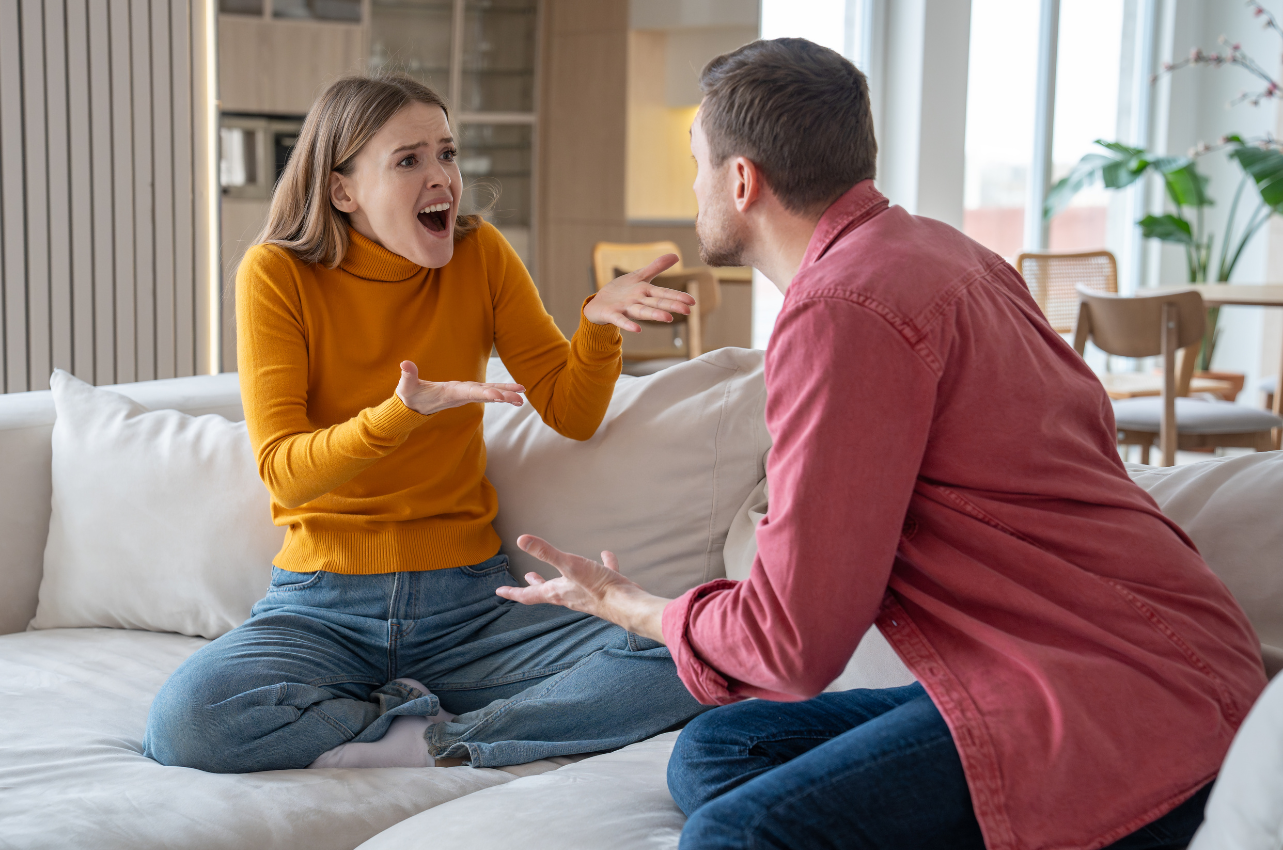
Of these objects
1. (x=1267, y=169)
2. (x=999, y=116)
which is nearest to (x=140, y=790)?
(x=1267, y=169)

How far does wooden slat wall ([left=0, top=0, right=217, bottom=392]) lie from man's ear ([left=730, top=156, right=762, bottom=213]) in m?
Answer: 2.55

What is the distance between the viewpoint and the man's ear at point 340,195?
1.73m

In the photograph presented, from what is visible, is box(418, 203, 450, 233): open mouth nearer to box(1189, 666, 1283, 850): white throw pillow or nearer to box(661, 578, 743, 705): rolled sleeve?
Result: box(661, 578, 743, 705): rolled sleeve

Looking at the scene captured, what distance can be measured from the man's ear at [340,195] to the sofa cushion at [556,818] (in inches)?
36.3

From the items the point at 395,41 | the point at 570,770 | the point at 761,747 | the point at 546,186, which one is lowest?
the point at 570,770

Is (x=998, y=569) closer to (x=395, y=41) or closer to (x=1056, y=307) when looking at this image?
(x=1056, y=307)

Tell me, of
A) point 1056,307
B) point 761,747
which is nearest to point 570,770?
point 761,747

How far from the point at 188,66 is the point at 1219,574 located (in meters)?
3.02

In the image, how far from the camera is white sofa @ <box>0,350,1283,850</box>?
126cm

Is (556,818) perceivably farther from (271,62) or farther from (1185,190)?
(1185,190)

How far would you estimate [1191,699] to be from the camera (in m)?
0.95

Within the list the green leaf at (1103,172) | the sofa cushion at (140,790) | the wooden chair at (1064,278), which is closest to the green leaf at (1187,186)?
the green leaf at (1103,172)

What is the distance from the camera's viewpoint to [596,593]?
1165 millimetres

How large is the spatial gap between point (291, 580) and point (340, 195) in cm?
60
